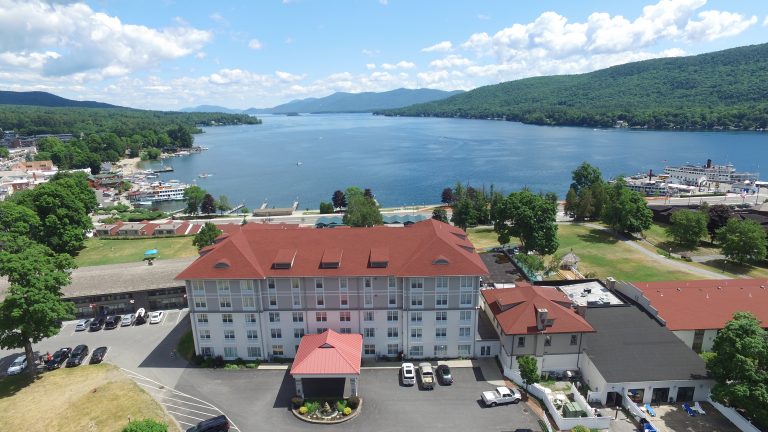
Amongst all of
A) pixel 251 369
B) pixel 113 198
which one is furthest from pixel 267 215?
pixel 251 369

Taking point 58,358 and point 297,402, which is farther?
point 58,358

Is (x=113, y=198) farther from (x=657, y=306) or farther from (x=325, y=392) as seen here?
(x=657, y=306)

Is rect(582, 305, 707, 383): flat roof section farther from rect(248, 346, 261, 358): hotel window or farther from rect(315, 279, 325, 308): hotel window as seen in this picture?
rect(248, 346, 261, 358): hotel window

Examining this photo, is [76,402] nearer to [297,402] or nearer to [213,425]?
[213,425]

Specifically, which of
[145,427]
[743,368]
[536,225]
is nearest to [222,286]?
[145,427]

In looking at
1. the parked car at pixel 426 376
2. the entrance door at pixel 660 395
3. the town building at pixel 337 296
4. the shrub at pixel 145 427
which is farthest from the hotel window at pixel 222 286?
the entrance door at pixel 660 395

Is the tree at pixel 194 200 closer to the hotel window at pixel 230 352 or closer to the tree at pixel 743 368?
the hotel window at pixel 230 352

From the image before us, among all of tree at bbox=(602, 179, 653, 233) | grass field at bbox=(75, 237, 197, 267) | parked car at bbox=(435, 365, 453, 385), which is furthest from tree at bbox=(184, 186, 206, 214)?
tree at bbox=(602, 179, 653, 233)
